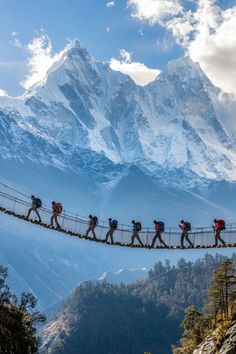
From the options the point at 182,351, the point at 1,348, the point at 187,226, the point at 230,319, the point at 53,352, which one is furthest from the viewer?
the point at 53,352

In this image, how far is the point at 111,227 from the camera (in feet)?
143

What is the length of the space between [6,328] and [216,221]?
53.2 ft

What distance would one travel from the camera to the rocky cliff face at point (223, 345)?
39.6m

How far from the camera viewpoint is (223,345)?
41.5 metres

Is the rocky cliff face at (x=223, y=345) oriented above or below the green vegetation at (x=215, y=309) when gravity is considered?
below

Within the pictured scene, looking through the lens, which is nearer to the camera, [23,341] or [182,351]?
[23,341]

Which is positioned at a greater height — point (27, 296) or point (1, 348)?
point (27, 296)

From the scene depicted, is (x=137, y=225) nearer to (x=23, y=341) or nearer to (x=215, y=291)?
(x=23, y=341)

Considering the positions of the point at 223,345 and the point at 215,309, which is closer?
the point at 223,345

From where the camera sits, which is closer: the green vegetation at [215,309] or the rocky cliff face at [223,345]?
the rocky cliff face at [223,345]

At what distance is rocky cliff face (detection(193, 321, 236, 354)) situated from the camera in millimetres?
39594

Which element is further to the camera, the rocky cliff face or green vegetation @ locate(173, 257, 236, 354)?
green vegetation @ locate(173, 257, 236, 354)

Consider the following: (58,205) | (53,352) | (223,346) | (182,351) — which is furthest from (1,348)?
(53,352)

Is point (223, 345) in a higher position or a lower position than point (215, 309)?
lower
